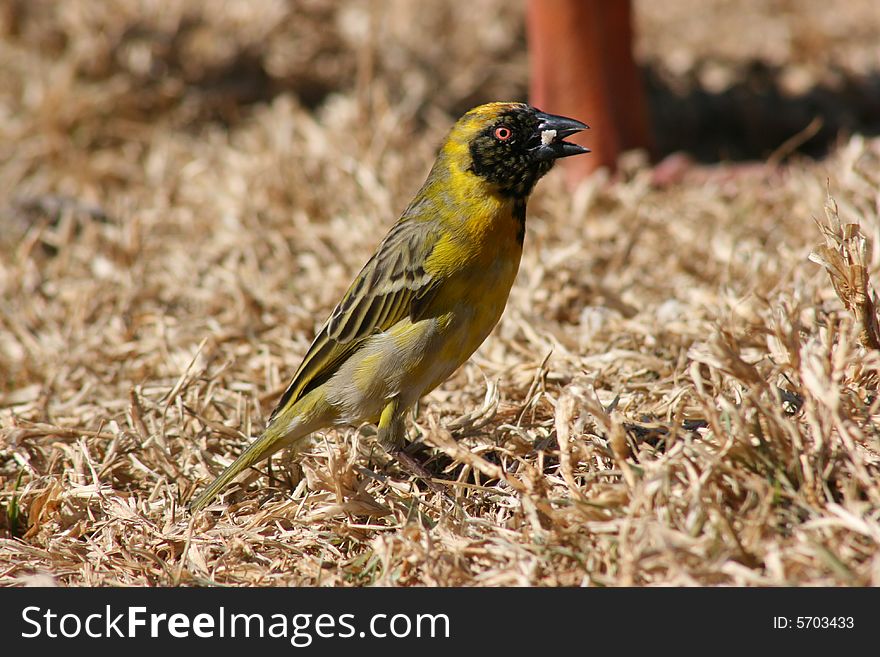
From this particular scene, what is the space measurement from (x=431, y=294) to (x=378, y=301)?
24cm

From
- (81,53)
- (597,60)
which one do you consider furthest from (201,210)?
(597,60)

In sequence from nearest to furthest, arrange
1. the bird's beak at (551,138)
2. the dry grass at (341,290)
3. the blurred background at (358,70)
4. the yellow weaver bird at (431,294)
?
the dry grass at (341,290), the yellow weaver bird at (431,294), the bird's beak at (551,138), the blurred background at (358,70)

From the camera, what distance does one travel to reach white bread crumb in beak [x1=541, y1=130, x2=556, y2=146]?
3771mm

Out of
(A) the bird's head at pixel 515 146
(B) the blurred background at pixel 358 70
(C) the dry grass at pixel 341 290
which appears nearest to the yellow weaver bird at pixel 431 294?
(A) the bird's head at pixel 515 146

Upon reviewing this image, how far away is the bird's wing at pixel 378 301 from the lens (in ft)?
12.0

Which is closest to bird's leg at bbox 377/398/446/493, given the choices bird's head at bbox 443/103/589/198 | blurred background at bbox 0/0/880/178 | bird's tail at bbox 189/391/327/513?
bird's tail at bbox 189/391/327/513

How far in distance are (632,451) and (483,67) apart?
485cm

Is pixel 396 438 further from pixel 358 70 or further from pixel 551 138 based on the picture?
pixel 358 70

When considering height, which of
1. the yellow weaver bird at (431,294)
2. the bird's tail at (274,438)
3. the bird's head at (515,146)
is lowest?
the bird's tail at (274,438)

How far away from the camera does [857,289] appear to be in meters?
3.35

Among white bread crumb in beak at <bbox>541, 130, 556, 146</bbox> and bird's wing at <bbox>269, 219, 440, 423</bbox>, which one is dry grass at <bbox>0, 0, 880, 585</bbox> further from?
white bread crumb in beak at <bbox>541, 130, 556, 146</bbox>

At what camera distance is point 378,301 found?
3.76 m

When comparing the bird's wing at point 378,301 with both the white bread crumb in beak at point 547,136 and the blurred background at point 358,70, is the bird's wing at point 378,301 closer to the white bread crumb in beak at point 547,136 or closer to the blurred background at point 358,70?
the white bread crumb in beak at point 547,136

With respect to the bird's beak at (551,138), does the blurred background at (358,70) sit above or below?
above
